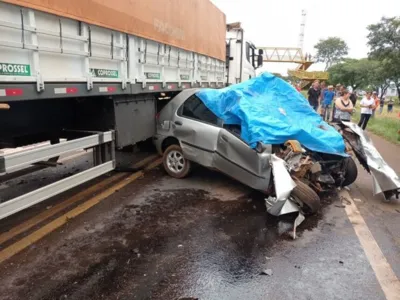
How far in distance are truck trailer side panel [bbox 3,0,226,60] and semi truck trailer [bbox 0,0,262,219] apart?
15mm

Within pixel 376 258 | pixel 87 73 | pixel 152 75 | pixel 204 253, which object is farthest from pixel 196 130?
pixel 376 258

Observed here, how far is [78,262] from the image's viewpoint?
11.7ft

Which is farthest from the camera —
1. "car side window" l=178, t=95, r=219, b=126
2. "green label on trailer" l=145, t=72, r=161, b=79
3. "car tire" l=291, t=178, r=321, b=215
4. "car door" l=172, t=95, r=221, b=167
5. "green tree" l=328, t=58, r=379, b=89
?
"green tree" l=328, t=58, r=379, b=89

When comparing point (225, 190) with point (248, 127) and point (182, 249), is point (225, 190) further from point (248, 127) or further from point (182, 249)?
point (182, 249)

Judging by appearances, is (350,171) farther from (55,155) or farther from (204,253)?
(55,155)

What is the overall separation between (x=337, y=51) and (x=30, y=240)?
9648cm

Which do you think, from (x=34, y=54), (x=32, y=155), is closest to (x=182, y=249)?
(x=32, y=155)

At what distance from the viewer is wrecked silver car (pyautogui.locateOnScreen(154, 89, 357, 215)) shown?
4.80 m

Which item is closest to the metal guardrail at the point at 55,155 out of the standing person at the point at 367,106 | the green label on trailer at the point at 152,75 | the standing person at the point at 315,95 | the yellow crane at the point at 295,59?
the green label on trailer at the point at 152,75

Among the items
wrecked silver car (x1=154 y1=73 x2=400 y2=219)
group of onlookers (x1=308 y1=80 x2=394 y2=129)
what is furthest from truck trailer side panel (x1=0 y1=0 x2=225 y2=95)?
group of onlookers (x1=308 y1=80 x2=394 y2=129)

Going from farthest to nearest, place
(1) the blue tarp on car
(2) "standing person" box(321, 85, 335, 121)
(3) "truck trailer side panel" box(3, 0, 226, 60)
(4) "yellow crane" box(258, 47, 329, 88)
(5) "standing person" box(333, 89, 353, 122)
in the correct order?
(4) "yellow crane" box(258, 47, 329, 88)
(2) "standing person" box(321, 85, 335, 121)
(5) "standing person" box(333, 89, 353, 122)
(1) the blue tarp on car
(3) "truck trailer side panel" box(3, 0, 226, 60)

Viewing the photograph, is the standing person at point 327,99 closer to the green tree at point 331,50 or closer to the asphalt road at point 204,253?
the asphalt road at point 204,253

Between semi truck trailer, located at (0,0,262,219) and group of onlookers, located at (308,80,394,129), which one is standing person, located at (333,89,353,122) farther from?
semi truck trailer, located at (0,0,262,219)

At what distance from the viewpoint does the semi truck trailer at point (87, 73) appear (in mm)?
3566
